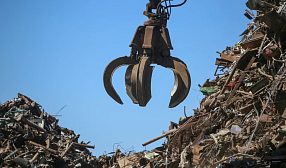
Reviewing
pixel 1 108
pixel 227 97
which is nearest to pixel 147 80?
pixel 227 97

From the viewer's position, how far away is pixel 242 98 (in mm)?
10133

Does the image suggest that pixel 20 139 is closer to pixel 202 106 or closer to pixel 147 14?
pixel 202 106

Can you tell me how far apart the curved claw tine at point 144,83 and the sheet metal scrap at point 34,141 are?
24.8 ft

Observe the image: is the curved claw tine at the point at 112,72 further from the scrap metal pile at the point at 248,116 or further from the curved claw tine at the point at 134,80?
the scrap metal pile at the point at 248,116

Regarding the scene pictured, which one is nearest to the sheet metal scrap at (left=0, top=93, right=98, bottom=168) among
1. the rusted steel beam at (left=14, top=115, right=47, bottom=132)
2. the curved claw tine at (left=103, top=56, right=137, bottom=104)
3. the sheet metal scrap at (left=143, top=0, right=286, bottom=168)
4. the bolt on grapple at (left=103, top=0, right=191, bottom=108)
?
the rusted steel beam at (left=14, top=115, right=47, bottom=132)

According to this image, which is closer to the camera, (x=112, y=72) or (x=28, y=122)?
(x=112, y=72)

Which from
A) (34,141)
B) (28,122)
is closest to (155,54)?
(34,141)

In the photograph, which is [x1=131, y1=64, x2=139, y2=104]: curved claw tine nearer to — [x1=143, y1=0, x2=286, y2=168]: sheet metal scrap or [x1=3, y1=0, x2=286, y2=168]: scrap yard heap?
[x1=3, y1=0, x2=286, y2=168]: scrap yard heap

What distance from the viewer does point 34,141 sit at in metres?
14.4

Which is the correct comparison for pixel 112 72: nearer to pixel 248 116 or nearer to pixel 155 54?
pixel 155 54

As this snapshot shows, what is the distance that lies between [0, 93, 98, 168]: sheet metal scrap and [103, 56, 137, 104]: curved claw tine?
7.00m

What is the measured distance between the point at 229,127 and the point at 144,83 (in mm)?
A: 4691

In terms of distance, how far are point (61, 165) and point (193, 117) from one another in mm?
4163

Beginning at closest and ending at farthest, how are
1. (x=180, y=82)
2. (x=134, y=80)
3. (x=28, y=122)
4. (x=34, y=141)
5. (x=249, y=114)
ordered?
1. (x=134, y=80)
2. (x=180, y=82)
3. (x=249, y=114)
4. (x=34, y=141)
5. (x=28, y=122)
